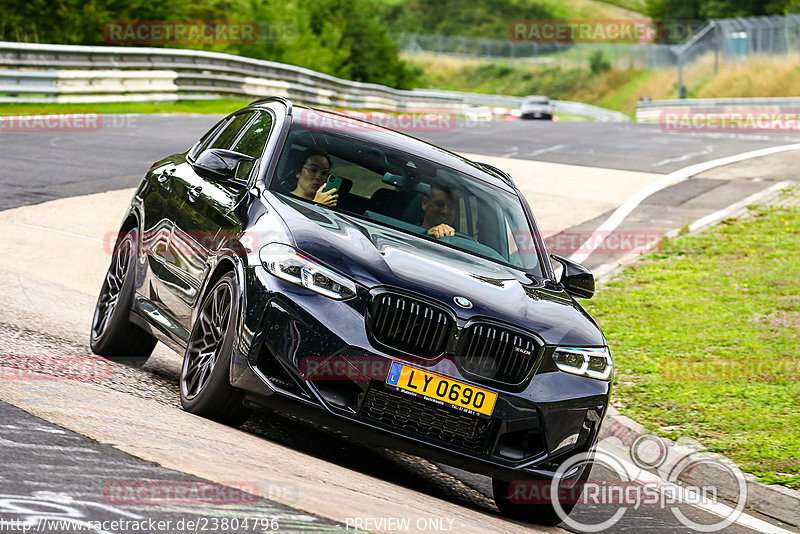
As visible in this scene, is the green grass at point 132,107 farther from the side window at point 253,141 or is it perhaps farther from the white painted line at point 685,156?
the side window at point 253,141

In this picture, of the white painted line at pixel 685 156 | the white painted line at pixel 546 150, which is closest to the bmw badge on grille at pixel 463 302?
the white painted line at pixel 685 156

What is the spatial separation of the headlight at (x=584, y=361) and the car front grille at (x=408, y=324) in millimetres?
654

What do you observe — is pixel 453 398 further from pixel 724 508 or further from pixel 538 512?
pixel 724 508

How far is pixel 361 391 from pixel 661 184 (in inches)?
616

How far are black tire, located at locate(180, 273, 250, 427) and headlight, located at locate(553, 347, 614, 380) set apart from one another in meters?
1.60

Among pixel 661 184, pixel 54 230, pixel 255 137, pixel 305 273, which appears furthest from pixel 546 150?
pixel 305 273

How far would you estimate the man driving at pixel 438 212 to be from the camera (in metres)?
7.07

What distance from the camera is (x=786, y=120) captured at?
37719 millimetres

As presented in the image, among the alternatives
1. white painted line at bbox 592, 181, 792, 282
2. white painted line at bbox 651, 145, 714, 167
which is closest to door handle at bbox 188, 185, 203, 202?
white painted line at bbox 592, 181, 792, 282

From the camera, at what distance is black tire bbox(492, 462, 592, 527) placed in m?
6.15

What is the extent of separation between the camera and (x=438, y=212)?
7.14 metres

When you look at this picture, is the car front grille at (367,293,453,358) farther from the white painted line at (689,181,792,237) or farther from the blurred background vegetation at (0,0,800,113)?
the blurred background vegetation at (0,0,800,113)

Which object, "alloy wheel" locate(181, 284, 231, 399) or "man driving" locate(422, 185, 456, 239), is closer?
"alloy wheel" locate(181, 284, 231, 399)

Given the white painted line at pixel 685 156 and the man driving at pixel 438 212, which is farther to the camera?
the white painted line at pixel 685 156
